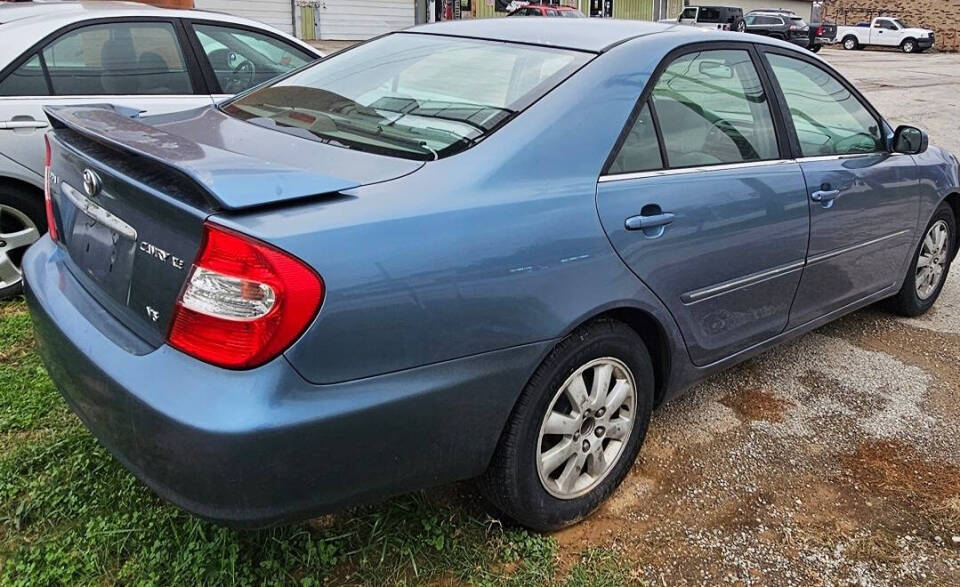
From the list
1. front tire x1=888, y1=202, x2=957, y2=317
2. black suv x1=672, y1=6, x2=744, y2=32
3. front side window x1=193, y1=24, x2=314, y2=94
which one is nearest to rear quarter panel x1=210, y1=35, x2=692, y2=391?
front tire x1=888, y1=202, x2=957, y2=317

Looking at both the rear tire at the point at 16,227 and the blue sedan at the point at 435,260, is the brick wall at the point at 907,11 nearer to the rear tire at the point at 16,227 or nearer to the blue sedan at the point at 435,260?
the blue sedan at the point at 435,260

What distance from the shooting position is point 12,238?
160 inches

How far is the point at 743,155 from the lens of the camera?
9.71ft

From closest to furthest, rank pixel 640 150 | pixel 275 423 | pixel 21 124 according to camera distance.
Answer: pixel 275 423
pixel 640 150
pixel 21 124

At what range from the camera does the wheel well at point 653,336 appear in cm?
247

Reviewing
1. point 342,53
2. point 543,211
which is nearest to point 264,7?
point 342,53

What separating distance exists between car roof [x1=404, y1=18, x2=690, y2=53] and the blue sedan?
18 millimetres

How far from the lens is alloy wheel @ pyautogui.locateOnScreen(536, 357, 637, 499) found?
2363 mm

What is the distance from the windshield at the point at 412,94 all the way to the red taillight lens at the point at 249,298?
589mm

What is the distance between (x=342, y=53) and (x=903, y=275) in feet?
10.3

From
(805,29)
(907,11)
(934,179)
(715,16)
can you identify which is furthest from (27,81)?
(907,11)

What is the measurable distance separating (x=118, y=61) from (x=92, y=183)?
2614mm

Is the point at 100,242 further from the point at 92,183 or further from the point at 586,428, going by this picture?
the point at 586,428

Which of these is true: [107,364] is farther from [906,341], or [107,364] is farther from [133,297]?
[906,341]
